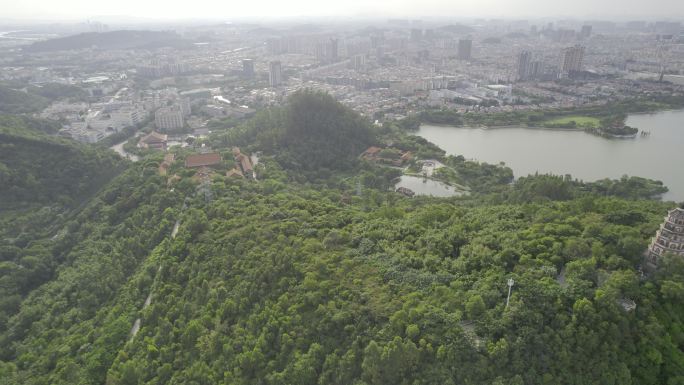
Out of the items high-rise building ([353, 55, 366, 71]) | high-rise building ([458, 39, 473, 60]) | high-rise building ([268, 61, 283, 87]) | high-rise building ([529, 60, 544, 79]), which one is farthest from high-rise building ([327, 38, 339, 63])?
high-rise building ([529, 60, 544, 79])

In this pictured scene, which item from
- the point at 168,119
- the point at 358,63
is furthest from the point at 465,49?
the point at 168,119

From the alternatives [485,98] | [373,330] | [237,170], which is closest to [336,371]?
[373,330]

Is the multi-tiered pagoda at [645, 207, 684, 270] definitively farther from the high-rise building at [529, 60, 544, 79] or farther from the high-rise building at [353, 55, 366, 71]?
the high-rise building at [353, 55, 366, 71]

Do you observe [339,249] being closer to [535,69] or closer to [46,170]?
[46,170]

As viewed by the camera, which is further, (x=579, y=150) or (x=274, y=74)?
(x=274, y=74)

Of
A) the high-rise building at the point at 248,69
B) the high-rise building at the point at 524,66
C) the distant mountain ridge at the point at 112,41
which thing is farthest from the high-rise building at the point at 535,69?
the distant mountain ridge at the point at 112,41

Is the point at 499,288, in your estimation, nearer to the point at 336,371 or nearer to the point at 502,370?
the point at 502,370
